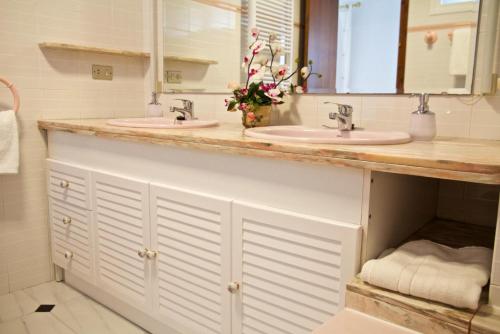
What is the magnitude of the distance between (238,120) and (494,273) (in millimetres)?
1403

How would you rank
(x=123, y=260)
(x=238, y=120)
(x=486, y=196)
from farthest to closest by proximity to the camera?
(x=238, y=120) < (x=123, y=260) < (x=486, y=196)

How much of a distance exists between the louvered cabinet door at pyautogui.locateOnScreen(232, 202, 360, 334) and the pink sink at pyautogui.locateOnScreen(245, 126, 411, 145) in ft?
0.71

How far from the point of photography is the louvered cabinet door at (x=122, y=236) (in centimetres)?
169

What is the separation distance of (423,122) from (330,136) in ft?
1.10

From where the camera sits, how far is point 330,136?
1.59 metres

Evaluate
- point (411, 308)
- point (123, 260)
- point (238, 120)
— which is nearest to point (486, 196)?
point (411, 308)

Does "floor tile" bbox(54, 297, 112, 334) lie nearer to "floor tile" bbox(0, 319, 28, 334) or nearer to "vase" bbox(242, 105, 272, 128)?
"floor tile" bbox(0, 319, 28, 334)

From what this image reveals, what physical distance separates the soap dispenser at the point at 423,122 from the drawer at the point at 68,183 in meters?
1.34

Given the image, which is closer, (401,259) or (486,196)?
(401,259)

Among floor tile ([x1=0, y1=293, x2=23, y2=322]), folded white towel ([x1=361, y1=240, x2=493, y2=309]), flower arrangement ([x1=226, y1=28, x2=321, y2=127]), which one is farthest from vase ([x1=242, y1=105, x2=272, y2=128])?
floor tile ([x1=0, y1=293, x2=23, y2=322])

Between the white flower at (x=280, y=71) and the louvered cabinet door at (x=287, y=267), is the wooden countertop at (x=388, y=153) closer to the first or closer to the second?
the louvered cabinet door at (x=287, y=267)

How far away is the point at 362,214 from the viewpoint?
3.64 ft

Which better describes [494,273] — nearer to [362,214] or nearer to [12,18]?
[362,214]

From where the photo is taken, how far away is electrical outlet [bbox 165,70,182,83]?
2385 mm
